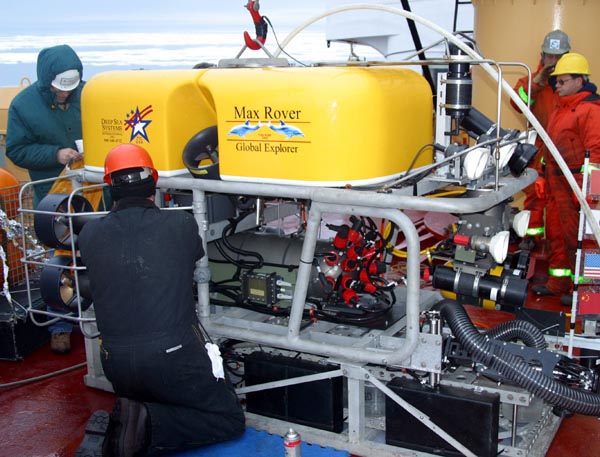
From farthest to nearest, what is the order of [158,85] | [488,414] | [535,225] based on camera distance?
1. [535,225]
2. [158,85]
3. [488,414]

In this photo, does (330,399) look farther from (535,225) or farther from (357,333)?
(535,225)

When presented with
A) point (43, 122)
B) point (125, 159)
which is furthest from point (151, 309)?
point (43, 122)

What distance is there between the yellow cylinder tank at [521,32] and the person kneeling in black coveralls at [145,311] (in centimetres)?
459

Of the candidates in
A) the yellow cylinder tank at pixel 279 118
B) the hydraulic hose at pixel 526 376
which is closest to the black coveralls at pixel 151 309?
the yellow cylinder tank at pixel 279 118

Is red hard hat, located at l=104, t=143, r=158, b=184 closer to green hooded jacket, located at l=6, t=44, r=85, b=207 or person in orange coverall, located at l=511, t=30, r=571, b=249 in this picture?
green hooded jacket, located at l=6, t=44, r=85, b=207

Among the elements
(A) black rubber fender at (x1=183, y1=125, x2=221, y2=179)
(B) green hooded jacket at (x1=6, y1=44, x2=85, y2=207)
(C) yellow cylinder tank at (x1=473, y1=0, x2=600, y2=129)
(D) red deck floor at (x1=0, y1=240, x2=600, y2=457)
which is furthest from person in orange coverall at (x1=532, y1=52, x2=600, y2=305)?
(B) green hooded jacket at (x1=6, y1=44, x2=85, y2=207)

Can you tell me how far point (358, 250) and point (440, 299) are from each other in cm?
70

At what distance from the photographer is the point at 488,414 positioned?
10.6 ft

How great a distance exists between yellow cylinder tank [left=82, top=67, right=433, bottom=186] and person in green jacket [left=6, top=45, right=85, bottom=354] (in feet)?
3.92

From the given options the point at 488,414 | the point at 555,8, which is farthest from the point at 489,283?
the point at 555,8

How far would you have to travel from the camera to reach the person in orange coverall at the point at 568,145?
539cm

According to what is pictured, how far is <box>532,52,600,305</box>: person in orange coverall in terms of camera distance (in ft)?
17.7

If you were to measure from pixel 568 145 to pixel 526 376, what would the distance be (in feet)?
9.28

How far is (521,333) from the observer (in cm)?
370
